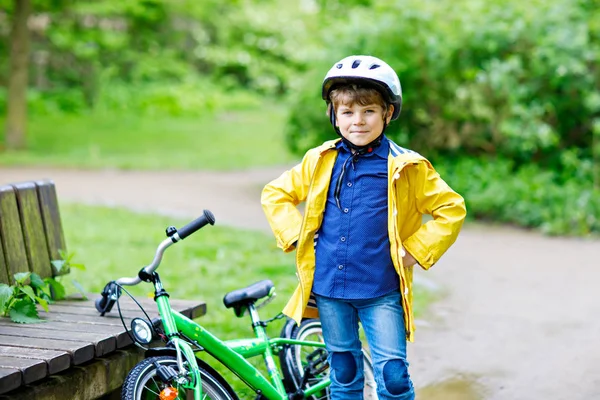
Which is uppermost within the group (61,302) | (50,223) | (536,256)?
(50,223)

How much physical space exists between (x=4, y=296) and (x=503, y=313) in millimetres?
4069

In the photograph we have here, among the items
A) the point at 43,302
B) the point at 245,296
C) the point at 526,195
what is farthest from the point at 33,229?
the point at 526,195

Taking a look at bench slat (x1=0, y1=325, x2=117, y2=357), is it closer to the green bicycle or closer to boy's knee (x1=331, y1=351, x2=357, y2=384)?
the green bicycle

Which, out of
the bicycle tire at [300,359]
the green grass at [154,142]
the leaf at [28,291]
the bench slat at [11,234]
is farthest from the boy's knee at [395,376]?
the green grass at [154,142]

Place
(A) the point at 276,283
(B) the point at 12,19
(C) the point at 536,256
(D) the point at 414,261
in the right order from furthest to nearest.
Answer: (B) the point at 12,19 → (C) the point at 536,256 → (A) the point at 276,283 → (D) the point at 414,261

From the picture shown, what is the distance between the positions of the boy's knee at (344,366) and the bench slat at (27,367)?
114 cm

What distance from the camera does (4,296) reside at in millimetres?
3975

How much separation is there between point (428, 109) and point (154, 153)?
930cm

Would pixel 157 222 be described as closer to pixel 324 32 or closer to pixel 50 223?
pixel 324 32

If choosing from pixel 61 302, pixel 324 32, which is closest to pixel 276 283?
pixel 61 302

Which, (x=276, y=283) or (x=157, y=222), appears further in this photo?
(x=157, y=222)

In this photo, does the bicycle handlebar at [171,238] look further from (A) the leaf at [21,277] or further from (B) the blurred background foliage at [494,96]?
(B) the blurred background foliage at [494,96]

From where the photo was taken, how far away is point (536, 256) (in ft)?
30.0

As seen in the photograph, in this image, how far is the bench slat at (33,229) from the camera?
178 inches
